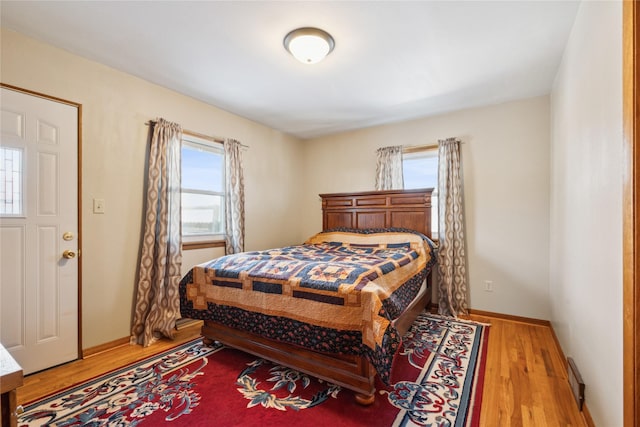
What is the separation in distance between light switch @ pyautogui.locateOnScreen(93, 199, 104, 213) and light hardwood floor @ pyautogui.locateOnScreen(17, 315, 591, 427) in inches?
48.5

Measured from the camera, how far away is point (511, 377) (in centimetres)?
200

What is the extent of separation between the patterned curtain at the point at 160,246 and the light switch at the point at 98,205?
0.34 metres

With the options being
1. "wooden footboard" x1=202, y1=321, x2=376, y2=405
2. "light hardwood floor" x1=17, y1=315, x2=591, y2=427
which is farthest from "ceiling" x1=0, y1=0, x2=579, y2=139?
"light hardwood floor" x1=17, y1=315, x2=591, y2=427

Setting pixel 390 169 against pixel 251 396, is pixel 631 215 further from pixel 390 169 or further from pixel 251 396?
pixel 390 169

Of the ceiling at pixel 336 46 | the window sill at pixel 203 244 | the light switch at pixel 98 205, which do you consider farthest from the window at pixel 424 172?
the light switch at pixel 98 205

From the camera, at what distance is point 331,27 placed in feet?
6.56

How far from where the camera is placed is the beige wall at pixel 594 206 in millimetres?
1206

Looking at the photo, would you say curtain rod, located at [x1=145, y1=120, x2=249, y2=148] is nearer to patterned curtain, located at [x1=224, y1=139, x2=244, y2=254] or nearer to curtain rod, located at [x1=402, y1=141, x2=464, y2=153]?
patterned curtain, located at [x1=224, y1=139, x2=244, y2=254]

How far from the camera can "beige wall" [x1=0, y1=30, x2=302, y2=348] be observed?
217 centimetres

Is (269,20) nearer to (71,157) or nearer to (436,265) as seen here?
(71,157)

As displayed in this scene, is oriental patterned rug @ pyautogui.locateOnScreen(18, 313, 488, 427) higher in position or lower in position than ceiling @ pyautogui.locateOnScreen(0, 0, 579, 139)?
lower

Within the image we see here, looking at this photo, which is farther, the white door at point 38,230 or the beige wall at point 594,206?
the white door at point 38,230

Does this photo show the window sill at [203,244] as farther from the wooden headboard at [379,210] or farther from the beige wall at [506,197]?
the beige wall at [506,197]

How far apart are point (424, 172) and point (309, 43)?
2312 mm
